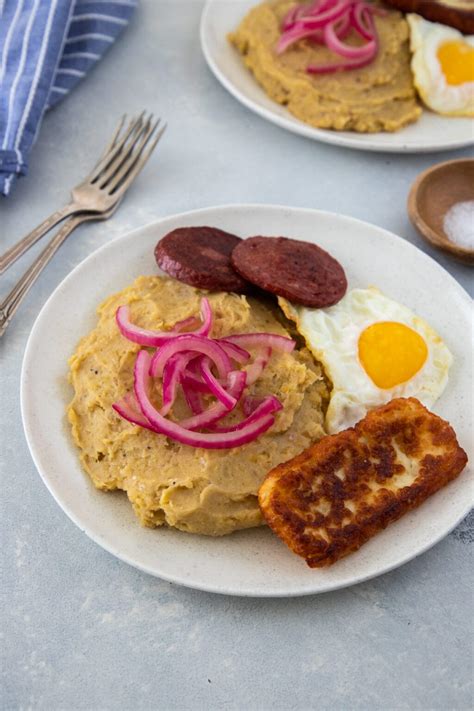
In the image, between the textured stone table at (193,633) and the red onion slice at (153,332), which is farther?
the red onion slice at (153,332)

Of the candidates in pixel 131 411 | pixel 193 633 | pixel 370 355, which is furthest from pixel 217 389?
pixel 193 633

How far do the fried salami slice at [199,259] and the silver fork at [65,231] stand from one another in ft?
2.53

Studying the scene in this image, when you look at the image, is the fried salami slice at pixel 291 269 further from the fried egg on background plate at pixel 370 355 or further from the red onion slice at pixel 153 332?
the red onion slice at pixel 153 332

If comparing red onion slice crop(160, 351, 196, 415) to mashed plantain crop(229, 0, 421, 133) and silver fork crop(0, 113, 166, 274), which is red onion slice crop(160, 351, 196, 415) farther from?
mashed plantain crop(229, 0, 421, 133)

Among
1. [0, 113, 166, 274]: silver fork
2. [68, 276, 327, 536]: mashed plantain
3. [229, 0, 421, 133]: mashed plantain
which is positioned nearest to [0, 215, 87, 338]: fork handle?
[0, 113, 166, 274]: silver fork

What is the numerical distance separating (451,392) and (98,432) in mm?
1822

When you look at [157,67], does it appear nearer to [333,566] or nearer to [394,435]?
[394,435]

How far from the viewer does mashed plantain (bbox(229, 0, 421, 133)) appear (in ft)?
18.2

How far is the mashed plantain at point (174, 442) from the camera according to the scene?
3.54 metres

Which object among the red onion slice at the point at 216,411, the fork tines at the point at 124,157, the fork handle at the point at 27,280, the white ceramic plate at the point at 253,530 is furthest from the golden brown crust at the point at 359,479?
the fork tines at the point at 124,157

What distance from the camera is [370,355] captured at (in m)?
4.12

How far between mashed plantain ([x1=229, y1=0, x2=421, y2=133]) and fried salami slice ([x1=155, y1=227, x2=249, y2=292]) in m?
1.56

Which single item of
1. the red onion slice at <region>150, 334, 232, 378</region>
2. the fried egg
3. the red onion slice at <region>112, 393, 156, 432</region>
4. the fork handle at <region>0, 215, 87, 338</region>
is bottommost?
the fork handle at <region>0, 215, 87, 338</region>

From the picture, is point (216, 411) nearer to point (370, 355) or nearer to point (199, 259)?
point (370, 355)
